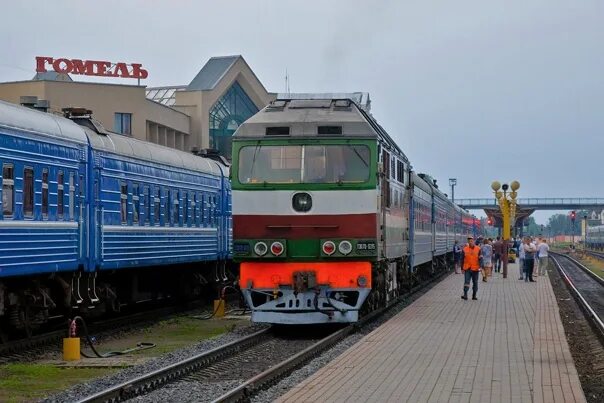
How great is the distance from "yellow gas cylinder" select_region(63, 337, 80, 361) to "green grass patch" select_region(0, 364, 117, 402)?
528 millimetres

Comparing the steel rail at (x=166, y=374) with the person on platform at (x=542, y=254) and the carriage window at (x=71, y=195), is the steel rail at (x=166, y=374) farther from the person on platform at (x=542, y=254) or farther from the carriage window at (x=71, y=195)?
the person on platform at (x=542, y=254)

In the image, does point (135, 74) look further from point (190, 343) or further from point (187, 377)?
point (187, 377)

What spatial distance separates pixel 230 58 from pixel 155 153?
177ft

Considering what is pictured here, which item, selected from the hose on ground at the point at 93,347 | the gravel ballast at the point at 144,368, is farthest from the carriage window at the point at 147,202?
the hose on ground at the point at 93,347

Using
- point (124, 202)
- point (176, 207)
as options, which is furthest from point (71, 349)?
point (176, 207)

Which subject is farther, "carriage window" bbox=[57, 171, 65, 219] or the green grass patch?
"carriage window" bbox=[57, 171, 65, 219]

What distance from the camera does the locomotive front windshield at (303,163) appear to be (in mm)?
17844

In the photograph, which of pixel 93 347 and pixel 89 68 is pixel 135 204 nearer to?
pixel 93 347

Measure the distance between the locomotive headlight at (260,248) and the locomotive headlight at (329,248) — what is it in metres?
0.99

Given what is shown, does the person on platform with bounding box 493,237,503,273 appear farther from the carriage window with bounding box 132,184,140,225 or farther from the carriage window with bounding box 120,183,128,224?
the carriage window with bounding box 120,183,128,224

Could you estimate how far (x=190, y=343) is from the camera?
17.2 meters

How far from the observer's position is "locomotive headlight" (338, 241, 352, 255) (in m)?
17.5

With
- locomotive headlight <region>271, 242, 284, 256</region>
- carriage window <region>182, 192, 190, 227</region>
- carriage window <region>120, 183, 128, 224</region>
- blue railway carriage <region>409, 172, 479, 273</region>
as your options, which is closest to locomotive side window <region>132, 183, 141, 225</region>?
carriage window <region>120, 183, 128, 224</region>

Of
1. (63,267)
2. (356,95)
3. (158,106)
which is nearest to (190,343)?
(63,267)
